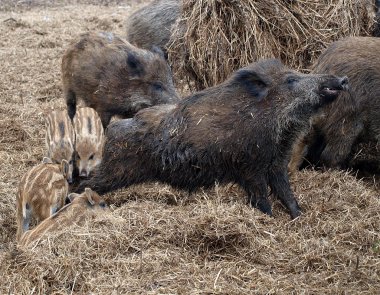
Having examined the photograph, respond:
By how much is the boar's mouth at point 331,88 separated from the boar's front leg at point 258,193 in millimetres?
810

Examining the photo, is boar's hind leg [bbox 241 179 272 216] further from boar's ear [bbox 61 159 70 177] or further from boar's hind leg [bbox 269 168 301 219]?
boar's ear [bbox 61 159 70 177]

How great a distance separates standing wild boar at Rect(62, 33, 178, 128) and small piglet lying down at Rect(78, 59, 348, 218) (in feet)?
4.78

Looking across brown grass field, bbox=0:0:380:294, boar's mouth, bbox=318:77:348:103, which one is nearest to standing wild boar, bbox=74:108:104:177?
brown grass field, bbox=0:0:380:294

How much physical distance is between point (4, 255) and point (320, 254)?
6.41 feet

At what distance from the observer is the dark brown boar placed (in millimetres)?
9289

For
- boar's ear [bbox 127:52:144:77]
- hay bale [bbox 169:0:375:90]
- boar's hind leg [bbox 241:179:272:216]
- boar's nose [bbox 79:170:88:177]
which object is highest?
hay bale [bbox 169:0:375:90]

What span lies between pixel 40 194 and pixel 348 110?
8.81 feet

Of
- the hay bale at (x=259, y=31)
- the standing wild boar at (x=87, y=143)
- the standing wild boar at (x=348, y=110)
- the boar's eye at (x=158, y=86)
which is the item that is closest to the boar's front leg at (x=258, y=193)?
the standing wild boar at (x=348, y=110)

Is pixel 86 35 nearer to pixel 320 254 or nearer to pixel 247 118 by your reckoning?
pixel 247 118

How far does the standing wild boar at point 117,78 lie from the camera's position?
24.1 ft

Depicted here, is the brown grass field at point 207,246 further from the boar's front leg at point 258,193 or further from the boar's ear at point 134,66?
the boar's ear at point 134,66

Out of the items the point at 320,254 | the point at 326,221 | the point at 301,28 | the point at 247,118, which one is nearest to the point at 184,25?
the point at 301,28

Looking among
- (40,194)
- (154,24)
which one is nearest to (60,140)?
(40,194)

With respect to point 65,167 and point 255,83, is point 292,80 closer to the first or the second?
point 255,83
